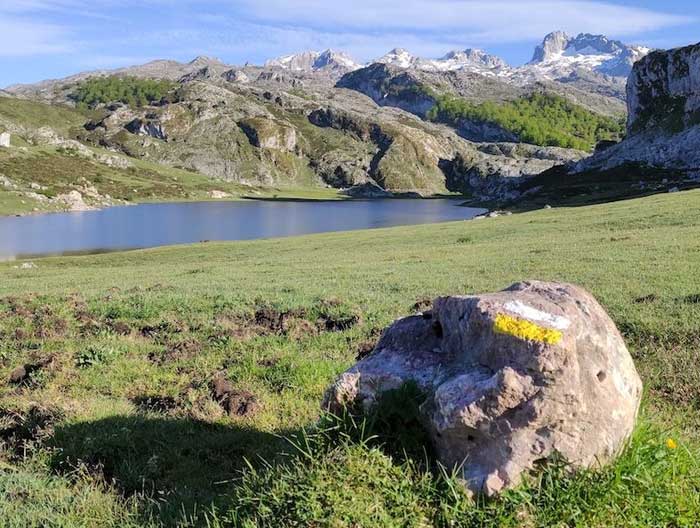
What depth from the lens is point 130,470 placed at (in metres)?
6.93

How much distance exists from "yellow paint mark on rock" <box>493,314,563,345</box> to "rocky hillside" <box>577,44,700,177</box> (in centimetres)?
14398

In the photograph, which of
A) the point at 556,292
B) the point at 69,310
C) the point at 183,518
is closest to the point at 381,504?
the point at 183,518

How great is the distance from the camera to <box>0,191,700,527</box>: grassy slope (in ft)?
16.2

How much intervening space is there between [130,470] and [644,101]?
753 feet

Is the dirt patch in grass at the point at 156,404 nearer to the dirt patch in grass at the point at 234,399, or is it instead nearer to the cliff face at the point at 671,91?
the dirt patch in grass at the point at 234,399

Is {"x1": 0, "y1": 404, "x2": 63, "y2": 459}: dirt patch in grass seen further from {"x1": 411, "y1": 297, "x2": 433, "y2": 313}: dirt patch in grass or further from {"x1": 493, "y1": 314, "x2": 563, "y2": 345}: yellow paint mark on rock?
{"x1": 411, "y1": 297, "x2": 433, "y2": 313}: dirt patch in grass

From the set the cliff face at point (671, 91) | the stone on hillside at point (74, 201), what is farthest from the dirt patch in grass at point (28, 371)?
the stone on hillside at point (74, 201)

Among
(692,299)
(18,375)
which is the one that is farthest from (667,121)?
(18,375)

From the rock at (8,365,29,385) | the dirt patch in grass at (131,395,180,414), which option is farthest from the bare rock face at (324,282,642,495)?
the rock at (8,365,29,385)

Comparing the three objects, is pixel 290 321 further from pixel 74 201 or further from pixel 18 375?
pixel 74 201

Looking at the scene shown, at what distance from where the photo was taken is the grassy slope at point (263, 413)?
4.93 meters

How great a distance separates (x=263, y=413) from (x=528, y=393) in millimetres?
4762

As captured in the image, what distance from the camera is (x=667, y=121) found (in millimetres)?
166375

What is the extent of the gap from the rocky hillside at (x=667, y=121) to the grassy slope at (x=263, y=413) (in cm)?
13430
